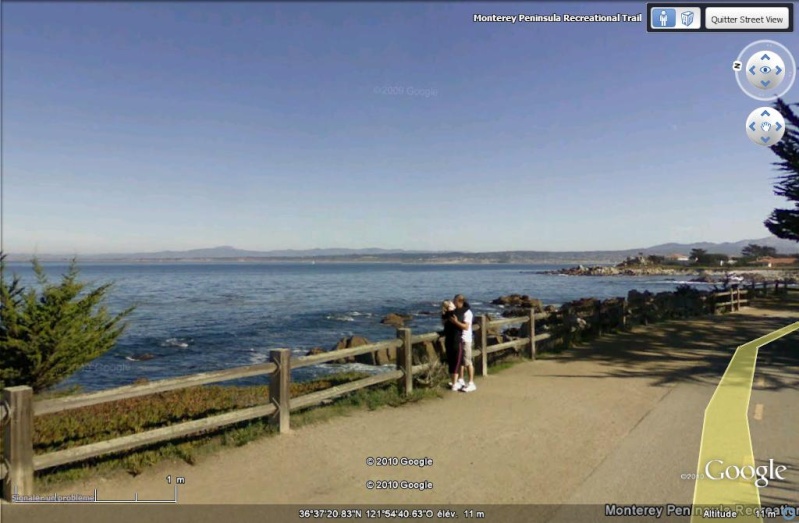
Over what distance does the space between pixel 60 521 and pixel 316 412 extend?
11.9ft

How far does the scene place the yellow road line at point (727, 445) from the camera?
457 cm

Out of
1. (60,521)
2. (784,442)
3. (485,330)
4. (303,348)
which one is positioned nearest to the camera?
(60,521)

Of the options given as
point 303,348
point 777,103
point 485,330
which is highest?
point 777,103

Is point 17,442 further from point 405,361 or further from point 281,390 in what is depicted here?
point 405,361

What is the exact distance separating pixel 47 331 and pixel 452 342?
878cm

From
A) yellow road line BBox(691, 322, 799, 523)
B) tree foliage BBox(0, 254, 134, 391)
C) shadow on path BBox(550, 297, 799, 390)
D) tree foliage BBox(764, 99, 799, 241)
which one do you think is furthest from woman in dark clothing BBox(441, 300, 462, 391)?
tree foliage BBox(764, 99, 799, 241)

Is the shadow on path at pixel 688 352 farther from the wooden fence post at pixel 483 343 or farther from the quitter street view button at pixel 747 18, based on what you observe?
the quitter street view button at pixel 747 18

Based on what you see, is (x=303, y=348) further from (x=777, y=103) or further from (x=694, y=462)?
(x=777, y=103)

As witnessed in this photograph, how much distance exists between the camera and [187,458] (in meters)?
5.89

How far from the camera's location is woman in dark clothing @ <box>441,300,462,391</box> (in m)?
9.16

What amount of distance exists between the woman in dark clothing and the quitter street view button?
5455mm

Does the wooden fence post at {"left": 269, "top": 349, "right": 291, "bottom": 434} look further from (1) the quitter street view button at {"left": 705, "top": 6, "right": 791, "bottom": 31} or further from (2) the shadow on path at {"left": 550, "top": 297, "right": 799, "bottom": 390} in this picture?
(2) the shadow on path at {"left": 550, "top": 297, "right": 799, "bottom": 390}

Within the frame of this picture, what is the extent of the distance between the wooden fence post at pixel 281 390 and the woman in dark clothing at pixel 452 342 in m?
3.27

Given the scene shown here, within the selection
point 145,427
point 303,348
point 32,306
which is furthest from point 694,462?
point 303,348
